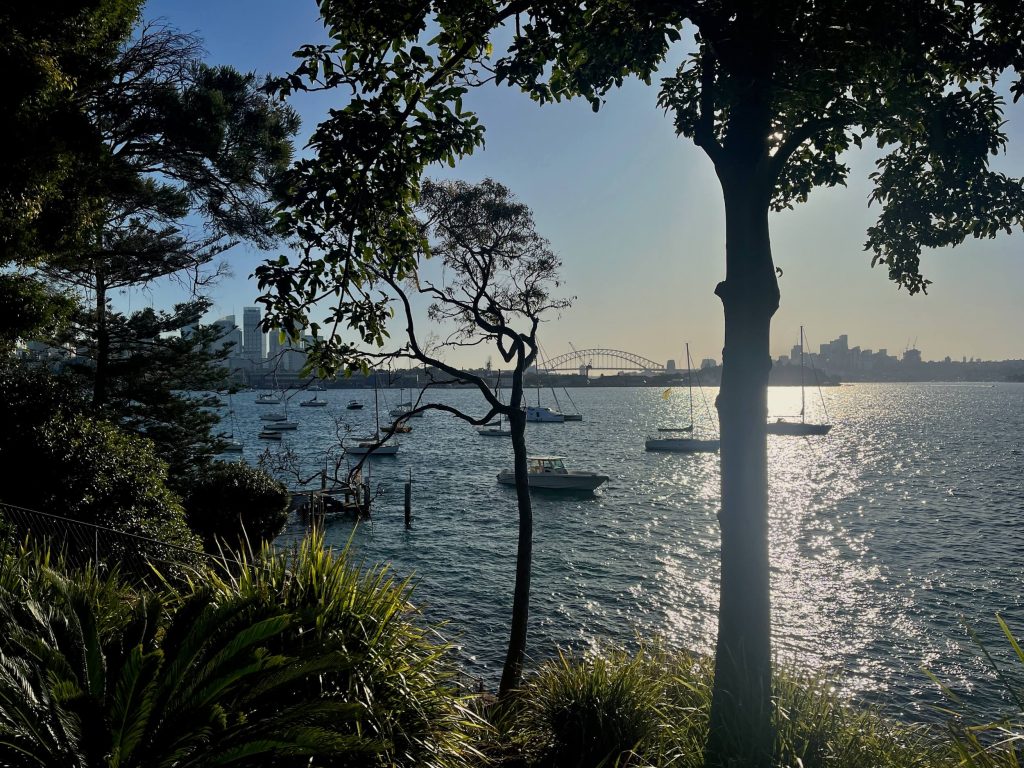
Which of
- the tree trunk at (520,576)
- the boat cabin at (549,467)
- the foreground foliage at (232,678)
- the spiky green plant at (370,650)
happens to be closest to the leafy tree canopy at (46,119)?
the foreground foliage at (232,678)

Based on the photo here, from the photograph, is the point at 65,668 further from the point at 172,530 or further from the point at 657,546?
the point at 657,546

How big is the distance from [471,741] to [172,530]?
28.1 ft

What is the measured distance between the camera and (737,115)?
5.59m

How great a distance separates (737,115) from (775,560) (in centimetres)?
2628

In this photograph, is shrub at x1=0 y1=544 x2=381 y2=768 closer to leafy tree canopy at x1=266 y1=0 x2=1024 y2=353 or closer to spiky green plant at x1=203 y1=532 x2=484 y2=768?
spiky green plant at x1=203 y1=532 x2=484 y2=768

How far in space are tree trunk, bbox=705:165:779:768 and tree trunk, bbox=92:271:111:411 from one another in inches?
919

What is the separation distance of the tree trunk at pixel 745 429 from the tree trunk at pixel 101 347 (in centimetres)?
2334

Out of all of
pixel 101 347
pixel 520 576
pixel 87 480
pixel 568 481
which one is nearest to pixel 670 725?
pixel 520 576

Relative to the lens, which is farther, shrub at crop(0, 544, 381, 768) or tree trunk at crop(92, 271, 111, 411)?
tree trunk at crop(92, 271, 111, 411)

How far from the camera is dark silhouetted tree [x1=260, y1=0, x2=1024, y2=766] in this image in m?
4.74

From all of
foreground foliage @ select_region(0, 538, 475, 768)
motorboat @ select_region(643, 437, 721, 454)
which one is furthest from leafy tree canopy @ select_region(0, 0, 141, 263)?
motorboat @ select_region(643, 437, 721, 454)

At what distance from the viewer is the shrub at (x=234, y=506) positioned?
17.4 m

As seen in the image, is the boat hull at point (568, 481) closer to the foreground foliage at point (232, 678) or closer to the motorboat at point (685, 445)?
the motorboat at point (685, 445)

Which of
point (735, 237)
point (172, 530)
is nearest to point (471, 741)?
point (735, 237)
